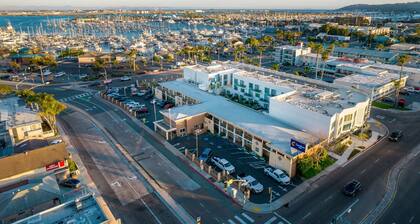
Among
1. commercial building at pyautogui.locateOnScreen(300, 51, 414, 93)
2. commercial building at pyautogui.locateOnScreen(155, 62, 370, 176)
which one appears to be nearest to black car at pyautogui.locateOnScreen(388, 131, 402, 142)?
commercial building at pyautogui.locateOnScreen(155, 62, 370, 176)

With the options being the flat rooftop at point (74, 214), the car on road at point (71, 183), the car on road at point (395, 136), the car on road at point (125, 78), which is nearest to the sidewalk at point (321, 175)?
the car on road at point (395, 136)

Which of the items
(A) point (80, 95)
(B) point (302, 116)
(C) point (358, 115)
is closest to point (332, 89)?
(C) point (358, 115)

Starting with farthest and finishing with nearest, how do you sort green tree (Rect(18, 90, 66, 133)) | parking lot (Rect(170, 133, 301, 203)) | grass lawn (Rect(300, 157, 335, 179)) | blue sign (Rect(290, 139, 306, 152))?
green tree (Rect(18, 90, 66, 133)) < grass lawn (Rect(300, 157, 335, 179)) < blue sign (Rect(290, 139, 306, 152)) < parking lot (Rect(170, 133, 301, 203))

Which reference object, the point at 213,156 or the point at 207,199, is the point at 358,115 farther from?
the point at 207,199

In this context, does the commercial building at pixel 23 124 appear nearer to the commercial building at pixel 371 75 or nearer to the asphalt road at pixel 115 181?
the asphalt road at pixel 115 181

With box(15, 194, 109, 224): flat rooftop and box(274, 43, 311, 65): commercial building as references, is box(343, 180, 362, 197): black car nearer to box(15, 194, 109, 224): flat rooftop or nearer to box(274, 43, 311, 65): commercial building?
box(15, 194, 109, 224): flat rooftop

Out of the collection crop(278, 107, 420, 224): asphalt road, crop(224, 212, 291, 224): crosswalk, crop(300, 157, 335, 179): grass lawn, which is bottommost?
crop(224, 212, 291, 224): crosswalk

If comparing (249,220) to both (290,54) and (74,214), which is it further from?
(290,54)
